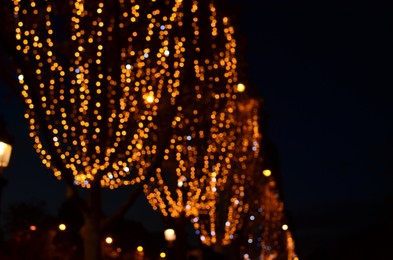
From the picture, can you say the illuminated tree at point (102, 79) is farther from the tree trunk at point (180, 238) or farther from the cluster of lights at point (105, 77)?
the tree trunk at point (180, 238)

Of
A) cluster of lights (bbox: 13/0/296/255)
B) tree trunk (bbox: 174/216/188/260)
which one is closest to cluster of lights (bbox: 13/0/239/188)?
cluster of lights (bbox: 13/0/296/255)

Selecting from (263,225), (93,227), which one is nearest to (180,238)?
(93,227)

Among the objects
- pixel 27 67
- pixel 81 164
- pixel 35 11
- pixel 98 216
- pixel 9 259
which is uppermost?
pixel 35 11

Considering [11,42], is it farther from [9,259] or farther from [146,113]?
[9,259]

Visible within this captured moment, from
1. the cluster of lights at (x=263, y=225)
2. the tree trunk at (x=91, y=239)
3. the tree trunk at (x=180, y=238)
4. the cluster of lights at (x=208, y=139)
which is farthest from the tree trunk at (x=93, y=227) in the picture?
the cluster of lights at (x=263, y=225)

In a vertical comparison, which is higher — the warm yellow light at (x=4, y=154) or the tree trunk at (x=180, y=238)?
the warm yellow light at (x=4, y=154)

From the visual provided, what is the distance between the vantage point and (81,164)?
482 inches

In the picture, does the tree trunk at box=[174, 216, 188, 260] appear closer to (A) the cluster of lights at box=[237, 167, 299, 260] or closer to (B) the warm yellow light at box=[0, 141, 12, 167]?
(A) the cluster of lights at box=[237, 167, 299, 260]

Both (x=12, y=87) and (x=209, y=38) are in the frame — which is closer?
(x=12, y=87)

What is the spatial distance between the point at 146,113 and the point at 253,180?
1249 centimetres

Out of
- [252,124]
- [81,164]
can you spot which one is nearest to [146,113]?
[81,164]

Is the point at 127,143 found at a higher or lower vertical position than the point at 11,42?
lower

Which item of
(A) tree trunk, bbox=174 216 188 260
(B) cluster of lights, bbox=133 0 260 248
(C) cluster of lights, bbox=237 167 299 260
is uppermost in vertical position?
(B) cluster of lights, bbox=133 0 260 248

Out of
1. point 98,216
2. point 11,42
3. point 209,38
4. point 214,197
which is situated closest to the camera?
point 11,42
